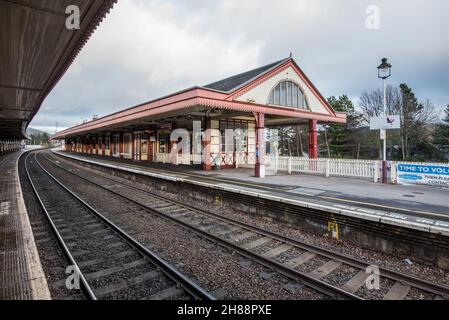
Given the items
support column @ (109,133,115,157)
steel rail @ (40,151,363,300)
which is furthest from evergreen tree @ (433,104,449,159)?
support column @ (109,133,115,157)

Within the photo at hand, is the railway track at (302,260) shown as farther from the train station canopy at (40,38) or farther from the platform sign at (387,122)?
the platform sign at (387,122)

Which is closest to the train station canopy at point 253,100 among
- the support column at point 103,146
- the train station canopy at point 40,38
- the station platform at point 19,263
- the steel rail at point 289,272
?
the train station canopy at point 40,38

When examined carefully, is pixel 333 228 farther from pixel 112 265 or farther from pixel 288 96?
pixel 288 96

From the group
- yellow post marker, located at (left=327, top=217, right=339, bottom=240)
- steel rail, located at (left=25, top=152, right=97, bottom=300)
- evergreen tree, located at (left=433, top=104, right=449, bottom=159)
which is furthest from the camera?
evergreen tree, located at (left=433, top=104, right=449, bottom=159)

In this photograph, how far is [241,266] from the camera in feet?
17.0

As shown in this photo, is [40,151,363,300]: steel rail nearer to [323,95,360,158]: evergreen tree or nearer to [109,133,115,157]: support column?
[109,133,115,157]: support column

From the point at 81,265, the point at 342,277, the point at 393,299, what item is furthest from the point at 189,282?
the point at 393,299

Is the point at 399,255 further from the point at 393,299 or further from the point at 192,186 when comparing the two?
the point at 192,186

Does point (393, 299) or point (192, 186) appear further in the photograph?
point (192, 186)

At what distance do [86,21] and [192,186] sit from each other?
7.90 meters

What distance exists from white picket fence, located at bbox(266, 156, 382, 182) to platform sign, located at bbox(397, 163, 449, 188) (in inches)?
40.1

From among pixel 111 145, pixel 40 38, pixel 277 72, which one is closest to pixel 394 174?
pixel 277 72

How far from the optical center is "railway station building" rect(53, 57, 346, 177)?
46.3ft

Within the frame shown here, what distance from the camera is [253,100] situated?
15328 mm
